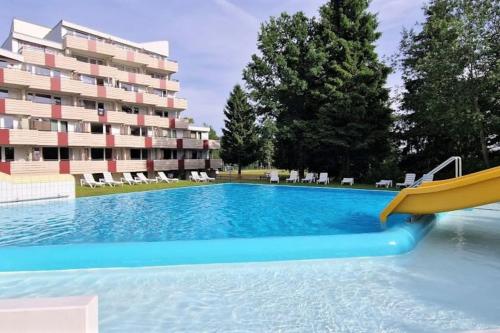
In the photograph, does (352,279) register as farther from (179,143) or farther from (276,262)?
(179,143)

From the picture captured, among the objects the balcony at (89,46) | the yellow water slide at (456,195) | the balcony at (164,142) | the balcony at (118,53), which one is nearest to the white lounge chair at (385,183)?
the yellow water slide at (456,195)

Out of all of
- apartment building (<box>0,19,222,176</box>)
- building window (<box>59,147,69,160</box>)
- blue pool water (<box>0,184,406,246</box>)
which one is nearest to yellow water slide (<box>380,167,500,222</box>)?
blue pool water (<box>0,184,406,246</box>)

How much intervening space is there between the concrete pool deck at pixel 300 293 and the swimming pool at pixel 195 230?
0.78ft

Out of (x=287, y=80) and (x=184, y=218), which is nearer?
(x=184, y=218)

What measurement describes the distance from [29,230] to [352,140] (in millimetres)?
22162

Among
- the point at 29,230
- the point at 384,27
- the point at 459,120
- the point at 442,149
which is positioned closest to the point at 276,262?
the point at 29,230

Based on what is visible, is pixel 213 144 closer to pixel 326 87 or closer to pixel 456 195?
pixel 326 87

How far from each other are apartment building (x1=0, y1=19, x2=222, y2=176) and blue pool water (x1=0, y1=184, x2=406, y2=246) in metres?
11.6

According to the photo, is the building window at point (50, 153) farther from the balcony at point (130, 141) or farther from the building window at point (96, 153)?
the balcony at point (130, 141)

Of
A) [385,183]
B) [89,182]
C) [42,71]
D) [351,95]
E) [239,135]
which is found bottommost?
[385,183]

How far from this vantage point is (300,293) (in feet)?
18.0

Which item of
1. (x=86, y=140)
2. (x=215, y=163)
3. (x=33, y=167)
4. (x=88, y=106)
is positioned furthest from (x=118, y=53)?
(x=215, y=163)

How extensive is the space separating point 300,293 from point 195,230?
18.6ft

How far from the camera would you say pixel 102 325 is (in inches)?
175
